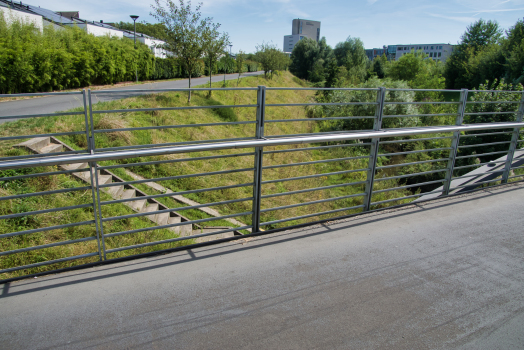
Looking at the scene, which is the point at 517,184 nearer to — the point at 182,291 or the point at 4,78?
the point at 182,291

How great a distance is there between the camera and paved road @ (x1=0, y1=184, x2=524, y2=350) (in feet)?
9.14

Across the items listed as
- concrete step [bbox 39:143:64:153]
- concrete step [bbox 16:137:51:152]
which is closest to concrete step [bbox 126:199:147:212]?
concrete step [bbox 39:143:64:153]

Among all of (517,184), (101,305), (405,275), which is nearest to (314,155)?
(517,184)

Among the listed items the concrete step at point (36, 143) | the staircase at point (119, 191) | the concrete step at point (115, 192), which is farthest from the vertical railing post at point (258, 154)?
the concrete step at point (36, 143)

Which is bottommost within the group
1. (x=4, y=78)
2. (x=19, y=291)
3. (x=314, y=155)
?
(x=314, y=155)

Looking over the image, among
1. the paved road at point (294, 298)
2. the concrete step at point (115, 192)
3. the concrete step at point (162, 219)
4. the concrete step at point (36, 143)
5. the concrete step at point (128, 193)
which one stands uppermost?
the concrete step at point (36, 143)

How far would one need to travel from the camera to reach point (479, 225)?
5094mm

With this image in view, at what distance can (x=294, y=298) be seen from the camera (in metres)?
3.32

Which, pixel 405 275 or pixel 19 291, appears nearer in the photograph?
pixel 19 291

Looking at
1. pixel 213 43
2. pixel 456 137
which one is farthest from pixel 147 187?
pixel 213 43

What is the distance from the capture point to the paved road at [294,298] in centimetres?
279

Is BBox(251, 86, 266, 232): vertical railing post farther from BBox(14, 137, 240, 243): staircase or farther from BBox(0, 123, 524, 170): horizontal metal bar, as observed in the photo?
BBox(14, 137, 240, 243): staircase

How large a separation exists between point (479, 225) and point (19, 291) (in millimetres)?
5663

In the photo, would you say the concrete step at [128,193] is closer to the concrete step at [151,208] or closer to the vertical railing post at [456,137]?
the concrete step at [151,208]
